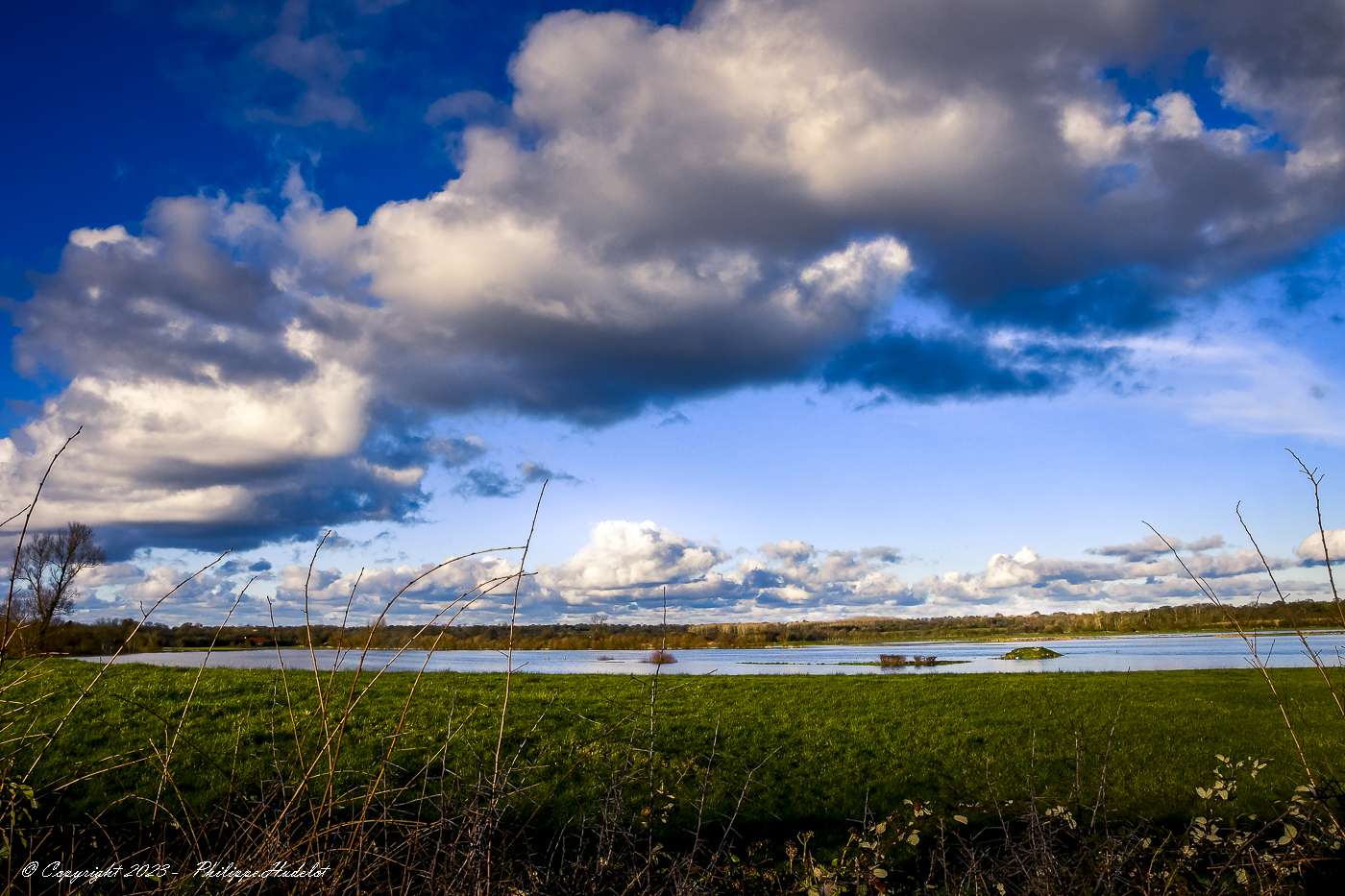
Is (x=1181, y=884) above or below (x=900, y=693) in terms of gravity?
above

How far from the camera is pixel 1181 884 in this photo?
12.7 ft

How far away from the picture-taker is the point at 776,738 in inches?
690

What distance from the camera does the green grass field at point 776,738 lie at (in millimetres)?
11969

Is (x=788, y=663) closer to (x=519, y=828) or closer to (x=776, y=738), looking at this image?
(x=776, y=738)

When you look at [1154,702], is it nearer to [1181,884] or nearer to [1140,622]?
[1181,884]

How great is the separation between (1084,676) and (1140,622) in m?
155

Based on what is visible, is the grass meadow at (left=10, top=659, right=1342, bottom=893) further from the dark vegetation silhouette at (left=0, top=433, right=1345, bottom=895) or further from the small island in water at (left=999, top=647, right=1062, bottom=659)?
the small island in water at (left=999, top=647, right=1062, bottom=659)

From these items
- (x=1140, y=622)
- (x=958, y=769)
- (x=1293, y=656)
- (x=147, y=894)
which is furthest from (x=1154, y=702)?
(x=1140, y=622)

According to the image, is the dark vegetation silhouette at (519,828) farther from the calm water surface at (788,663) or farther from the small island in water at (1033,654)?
the small island in water at (1033,654)

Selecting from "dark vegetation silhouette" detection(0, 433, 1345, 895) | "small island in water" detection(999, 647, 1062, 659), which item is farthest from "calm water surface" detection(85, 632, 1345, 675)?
"small island in water" detection(999, 647, 1062, 659)

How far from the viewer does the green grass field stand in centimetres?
1197

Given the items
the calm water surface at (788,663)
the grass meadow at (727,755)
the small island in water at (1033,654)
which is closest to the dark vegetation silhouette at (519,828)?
the grass meadow at (727,755)

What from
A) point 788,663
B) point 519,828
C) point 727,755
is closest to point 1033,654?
point 788,663

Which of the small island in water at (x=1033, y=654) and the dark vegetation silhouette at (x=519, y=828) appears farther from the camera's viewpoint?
the small island in water at (x=1033, y=654)
